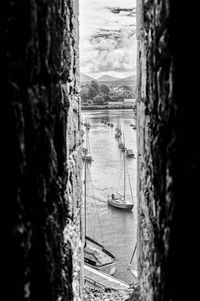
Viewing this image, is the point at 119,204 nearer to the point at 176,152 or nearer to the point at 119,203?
the point at 119,203

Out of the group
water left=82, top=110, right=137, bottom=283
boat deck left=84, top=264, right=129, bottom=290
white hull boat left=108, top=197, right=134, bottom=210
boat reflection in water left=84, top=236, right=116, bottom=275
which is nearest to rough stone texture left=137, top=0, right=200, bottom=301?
boat deck left=84, top=264, right=129, bottom=290

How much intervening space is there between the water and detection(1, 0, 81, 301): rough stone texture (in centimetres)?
848

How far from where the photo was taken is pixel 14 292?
1.64 metres

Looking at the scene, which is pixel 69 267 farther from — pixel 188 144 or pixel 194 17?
pixel 194 17

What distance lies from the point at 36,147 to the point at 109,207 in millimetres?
15285

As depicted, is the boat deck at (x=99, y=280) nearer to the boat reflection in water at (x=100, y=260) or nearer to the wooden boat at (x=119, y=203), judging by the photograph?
the boat reflection in water at (x=100, y=260)

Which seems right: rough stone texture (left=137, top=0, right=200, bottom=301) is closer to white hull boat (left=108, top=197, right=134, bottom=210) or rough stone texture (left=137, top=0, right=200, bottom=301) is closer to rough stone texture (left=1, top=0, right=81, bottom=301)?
rough stone texture (left=1, top=0, right=81, bottom=301)

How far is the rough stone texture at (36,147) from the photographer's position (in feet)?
5.23

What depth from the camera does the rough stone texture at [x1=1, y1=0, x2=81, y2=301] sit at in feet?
5.23

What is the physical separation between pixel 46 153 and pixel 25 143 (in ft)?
0.81

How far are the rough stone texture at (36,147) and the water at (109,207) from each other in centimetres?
848

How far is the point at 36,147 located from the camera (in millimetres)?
1803

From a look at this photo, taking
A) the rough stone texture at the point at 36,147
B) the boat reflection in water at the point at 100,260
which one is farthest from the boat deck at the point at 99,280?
the boat reflection in water at the point at 100,260

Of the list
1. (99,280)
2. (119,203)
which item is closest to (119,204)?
(119,203)
